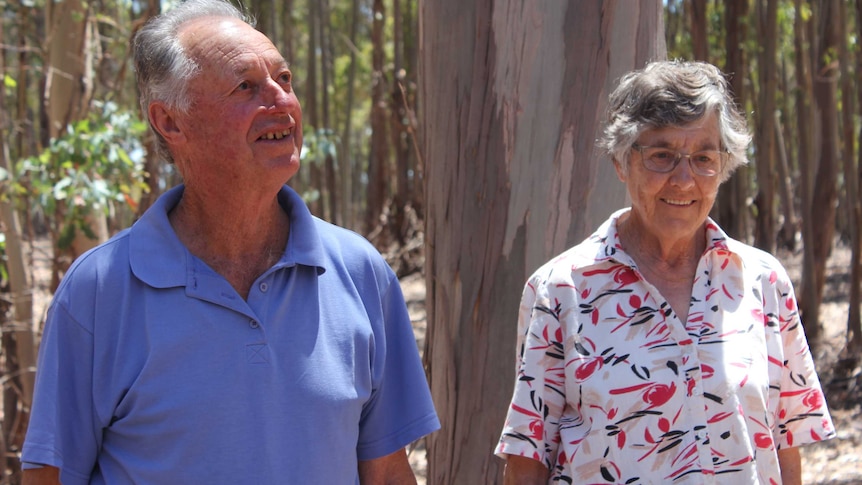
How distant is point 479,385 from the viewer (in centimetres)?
340

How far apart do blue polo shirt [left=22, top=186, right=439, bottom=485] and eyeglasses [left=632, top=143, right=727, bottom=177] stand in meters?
0.90

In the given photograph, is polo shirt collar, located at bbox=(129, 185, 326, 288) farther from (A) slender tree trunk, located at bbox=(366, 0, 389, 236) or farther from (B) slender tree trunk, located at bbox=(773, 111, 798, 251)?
(A) slender tree trunk, located at bbox=(366, 0, 389, 236)

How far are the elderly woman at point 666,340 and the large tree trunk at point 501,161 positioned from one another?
0.77 m

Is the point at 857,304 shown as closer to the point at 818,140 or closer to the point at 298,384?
the point at 818,140

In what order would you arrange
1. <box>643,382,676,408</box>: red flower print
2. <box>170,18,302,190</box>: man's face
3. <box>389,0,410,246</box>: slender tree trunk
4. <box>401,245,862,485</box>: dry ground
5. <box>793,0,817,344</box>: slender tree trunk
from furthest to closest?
<box>389,0,410,246</box>: slender tree trunk → <box>793,0,817,344</box>: slender tree trunk → <box>401,245,862,485</box>: dry ground → <box>643,382,676,408</box>: red flower print → <box>170,18,302,190</box>: man's face

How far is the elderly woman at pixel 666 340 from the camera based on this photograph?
2289 mm

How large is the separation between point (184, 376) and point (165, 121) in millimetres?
572

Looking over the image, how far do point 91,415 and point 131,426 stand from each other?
3.5 inches

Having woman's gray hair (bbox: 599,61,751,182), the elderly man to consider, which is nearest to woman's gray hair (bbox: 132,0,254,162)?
the elderly man

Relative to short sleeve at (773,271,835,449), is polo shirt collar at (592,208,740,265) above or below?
above

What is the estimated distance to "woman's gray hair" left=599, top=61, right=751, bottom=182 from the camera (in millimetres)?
2381

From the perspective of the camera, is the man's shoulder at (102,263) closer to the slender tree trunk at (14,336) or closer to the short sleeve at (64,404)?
the short sleeve at (64,404)

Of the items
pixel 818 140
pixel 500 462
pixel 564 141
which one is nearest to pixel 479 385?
pixel 500 462

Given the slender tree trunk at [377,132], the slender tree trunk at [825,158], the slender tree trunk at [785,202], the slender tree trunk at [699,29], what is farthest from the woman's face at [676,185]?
the slender tree trunk at [377,132]
